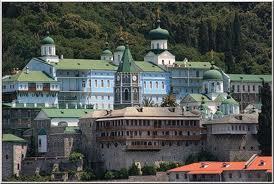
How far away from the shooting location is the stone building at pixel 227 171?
108812 millimetres

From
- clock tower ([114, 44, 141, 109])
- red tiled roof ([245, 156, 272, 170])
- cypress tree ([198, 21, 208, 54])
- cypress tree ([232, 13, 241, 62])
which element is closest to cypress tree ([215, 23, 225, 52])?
cypress tree ([232, 13, 241, 62])

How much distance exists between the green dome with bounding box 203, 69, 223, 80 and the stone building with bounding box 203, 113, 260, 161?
18.4 metres

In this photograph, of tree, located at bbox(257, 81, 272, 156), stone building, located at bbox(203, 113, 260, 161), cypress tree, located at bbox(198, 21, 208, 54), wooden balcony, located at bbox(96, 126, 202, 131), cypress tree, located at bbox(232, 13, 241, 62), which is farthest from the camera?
cypress tree, located at bbox(198, 21, 208, 54)

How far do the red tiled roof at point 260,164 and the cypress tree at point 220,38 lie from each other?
4862 cm

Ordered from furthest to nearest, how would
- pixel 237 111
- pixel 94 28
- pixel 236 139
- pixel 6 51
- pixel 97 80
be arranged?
pixel 94 28, pixel 6 51, pixel 97 80, pixel 237 111, pixel 236 139

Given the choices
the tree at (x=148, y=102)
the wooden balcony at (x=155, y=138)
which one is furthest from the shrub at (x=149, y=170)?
the tree at (x=148, y=102)

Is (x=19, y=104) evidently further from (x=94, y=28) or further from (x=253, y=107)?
(x=94, y=28)

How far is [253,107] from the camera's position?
13575 centimetres

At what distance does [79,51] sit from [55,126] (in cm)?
3437

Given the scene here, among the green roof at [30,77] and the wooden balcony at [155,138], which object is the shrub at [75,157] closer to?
the wooden balcony at [155,138]

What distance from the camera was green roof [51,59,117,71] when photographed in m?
138

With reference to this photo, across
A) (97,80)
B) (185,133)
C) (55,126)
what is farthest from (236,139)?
(97,80)

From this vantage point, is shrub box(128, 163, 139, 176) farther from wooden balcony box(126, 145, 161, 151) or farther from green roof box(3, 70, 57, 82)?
green roof box(3, 70, 57, 82)

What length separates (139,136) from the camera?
117438 millimetres
